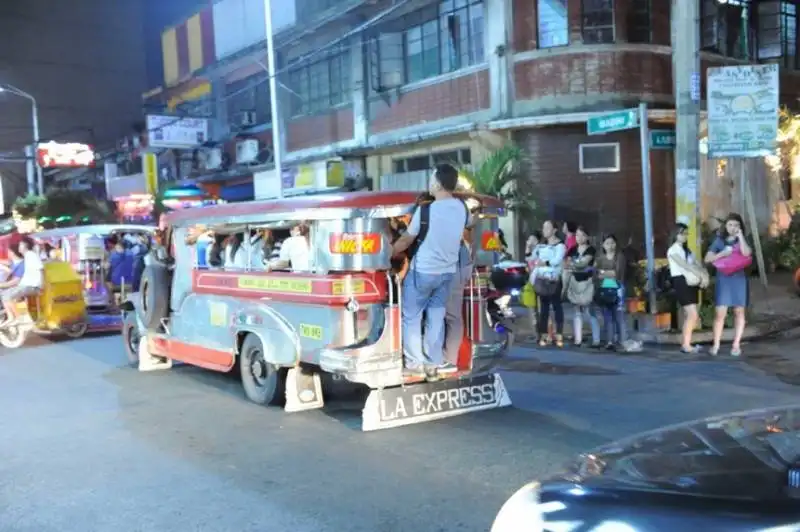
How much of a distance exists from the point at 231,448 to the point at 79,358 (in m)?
6.14

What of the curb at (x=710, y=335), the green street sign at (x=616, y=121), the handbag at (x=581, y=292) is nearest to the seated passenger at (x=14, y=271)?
the handbag at (x=581, y=292)

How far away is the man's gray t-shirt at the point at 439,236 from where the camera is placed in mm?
6816

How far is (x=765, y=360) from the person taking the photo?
32.3ft

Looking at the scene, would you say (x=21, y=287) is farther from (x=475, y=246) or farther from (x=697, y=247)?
(x=697, y=247)

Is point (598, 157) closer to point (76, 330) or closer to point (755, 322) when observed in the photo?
point (755, 322)

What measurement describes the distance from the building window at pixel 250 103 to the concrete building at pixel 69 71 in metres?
18.4

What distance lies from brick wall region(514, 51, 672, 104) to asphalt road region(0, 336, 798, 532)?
8101mm

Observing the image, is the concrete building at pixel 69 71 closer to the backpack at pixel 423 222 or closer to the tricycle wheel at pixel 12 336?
the tricycle wheel at pixel 12 336

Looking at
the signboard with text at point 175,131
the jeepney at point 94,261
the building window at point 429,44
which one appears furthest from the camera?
the signboard with text at point 175,131

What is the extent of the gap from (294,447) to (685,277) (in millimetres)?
5973

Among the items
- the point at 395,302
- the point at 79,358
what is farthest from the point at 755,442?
the point at 79,358

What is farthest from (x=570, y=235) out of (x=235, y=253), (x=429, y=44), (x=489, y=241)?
(x=429, y=44)

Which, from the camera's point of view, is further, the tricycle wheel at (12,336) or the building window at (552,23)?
the building window at (552,23)

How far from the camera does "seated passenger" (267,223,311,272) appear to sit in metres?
7.41
